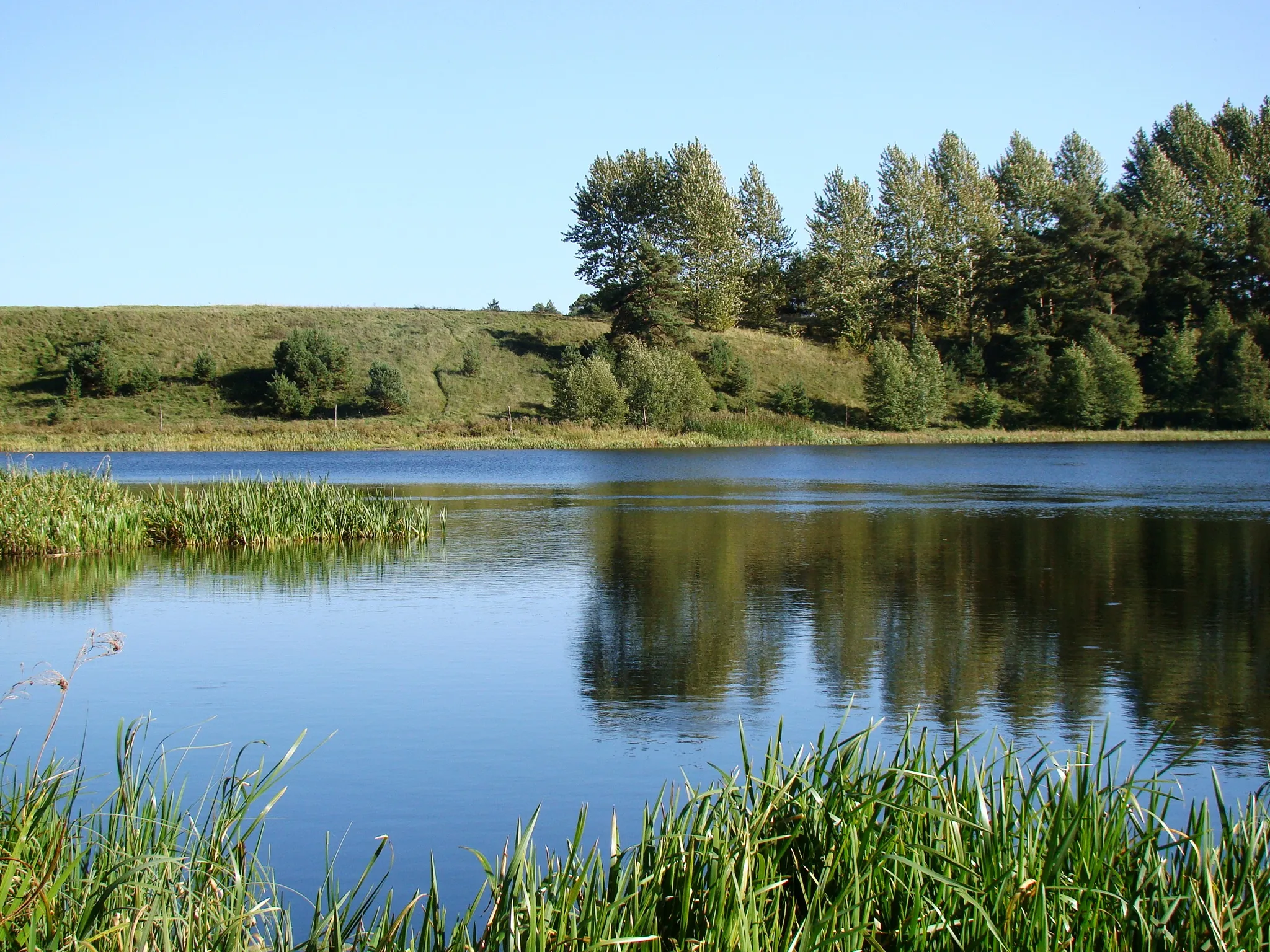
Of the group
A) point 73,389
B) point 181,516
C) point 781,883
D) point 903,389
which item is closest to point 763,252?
point 903,389

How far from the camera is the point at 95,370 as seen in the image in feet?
225

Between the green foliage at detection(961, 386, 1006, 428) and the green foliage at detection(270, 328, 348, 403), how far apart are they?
130 ft

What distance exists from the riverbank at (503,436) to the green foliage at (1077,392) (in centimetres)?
104

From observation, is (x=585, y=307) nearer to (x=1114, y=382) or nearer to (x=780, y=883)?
(x=1114, y=382)

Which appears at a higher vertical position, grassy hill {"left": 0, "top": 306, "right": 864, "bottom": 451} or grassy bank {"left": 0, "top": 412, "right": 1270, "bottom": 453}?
grassy hill {"left": 0, "top": 306, "right": 864, "bottom": 451}

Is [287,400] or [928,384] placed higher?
[928,384]

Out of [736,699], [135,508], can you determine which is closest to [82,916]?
[736,699]

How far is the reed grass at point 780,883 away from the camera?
3.74 meters

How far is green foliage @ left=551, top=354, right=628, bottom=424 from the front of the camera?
2569 inches

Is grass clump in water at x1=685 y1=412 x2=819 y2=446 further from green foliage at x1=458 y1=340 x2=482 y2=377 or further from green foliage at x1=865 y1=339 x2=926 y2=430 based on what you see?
green foliage at x1=458 y1=340 x2=482 y2=377

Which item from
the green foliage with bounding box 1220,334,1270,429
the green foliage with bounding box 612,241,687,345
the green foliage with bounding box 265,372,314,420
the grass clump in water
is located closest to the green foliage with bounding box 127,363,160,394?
the green foliage with bounding box 265,372,314,420

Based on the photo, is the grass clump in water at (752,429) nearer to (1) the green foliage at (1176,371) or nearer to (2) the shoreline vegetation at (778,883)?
(1) the green foliage at (1176,371)

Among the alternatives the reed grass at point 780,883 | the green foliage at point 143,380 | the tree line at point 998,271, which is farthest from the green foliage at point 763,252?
the reed grass at point 780,883

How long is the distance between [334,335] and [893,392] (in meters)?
38.4
